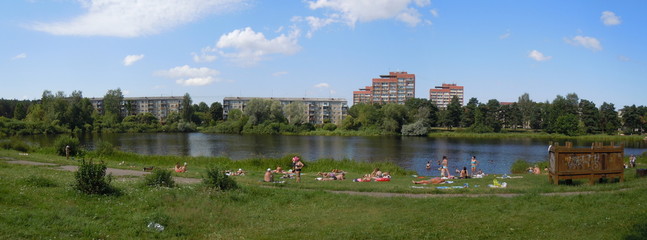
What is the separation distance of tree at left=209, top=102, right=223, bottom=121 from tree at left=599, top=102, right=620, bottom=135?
403 ft

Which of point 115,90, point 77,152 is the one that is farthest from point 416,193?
point 115,90

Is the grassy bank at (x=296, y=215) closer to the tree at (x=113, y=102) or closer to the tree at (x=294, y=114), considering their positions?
the tree at (x=294, y=114)

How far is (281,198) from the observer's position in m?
15.4

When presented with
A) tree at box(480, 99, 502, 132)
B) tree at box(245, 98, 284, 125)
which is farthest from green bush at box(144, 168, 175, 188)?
tree at box(480, 99, 502, 132)

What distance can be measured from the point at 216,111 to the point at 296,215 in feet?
531

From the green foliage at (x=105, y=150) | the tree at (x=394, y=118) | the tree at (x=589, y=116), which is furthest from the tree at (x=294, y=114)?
the green foliage at (x=105, y=150)

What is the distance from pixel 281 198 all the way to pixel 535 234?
8.12m

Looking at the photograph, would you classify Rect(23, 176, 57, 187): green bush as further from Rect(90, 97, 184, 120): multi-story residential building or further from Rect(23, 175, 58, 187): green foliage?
Rect(90, 97, 184, 120): multi-story residential building

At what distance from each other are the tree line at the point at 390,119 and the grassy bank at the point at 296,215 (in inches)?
3973

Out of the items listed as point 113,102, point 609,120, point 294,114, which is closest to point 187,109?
point 113,102

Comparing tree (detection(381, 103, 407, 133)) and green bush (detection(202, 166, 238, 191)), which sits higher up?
tree (detection(381, 103, 407, 133))

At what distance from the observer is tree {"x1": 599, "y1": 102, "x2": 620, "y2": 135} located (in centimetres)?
11200

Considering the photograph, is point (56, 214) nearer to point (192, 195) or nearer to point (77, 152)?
point (192, 195)

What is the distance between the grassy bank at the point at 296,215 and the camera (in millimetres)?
10375
